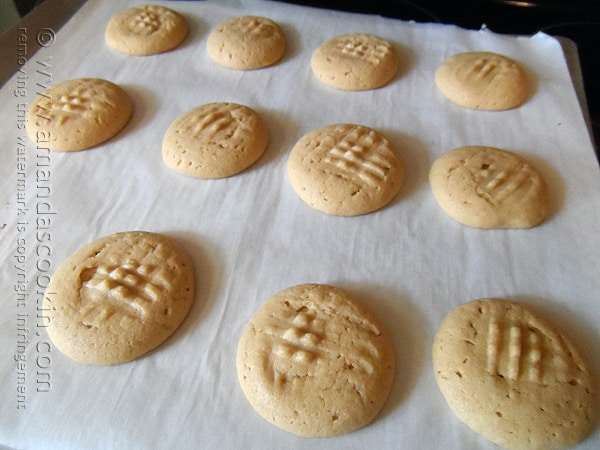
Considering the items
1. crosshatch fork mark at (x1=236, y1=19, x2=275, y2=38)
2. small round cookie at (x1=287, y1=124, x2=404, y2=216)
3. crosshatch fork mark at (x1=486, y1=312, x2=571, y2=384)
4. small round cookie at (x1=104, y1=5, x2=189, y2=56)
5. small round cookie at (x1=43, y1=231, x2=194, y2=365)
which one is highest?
crosshatch fork mark at (x1=236, y1=19, x2=275, y2=38)

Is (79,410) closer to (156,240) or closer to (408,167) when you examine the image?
(156,240)

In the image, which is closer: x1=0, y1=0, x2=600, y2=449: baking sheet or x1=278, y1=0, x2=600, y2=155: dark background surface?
x1=0, y1=0, x2=600, y2=449: baking sheet

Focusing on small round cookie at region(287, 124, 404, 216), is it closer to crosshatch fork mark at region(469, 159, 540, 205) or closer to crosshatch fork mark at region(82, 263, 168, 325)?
crosshatch fork mark at region(469, 159, 540, 205)

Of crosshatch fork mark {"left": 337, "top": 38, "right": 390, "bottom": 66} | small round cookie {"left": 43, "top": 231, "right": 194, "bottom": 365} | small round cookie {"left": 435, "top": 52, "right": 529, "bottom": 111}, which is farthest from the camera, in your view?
crosshatch fork mark {"left": 337, "top": 38, "right": 390, "bottom": 66}

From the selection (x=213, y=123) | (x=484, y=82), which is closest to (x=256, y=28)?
(x=213, y=123)

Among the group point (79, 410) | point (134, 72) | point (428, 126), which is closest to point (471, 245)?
point (428, 126)

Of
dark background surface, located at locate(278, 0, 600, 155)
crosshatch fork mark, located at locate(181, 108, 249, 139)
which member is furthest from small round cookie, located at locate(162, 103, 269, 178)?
dark background surface, located at locate(278, 0, 600, 155)

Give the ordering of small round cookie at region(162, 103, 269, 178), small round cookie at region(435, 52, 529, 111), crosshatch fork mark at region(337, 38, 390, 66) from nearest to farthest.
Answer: small round cookie at region(162, 103, 269, 178) → small round cookie at region(435, 52, 529, 111) → crosshatch fork mark at region(337, 38, 390, 66)

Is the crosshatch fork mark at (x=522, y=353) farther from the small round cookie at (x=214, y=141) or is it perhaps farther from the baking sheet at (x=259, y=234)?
the small round cookie at (x=214, y=141)
